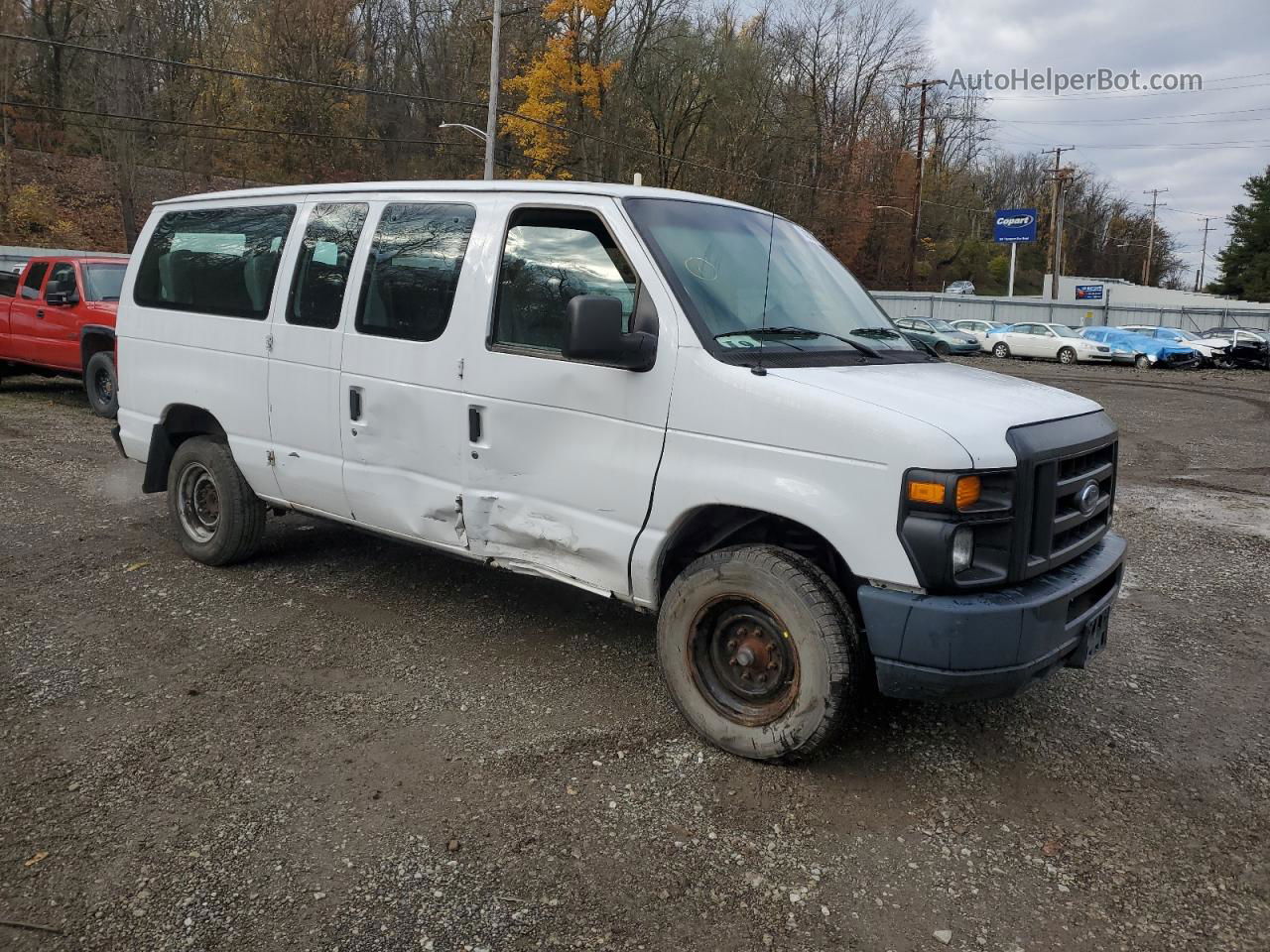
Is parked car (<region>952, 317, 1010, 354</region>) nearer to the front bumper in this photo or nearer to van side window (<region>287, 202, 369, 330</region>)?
van side window (<region>287, 202, 369, 330</region>)

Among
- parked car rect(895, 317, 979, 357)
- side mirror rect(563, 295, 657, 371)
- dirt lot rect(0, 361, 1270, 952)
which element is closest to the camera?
dirt lot rect(0, 361, 1270, 952)

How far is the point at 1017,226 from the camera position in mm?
64062

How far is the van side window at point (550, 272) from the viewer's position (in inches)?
157

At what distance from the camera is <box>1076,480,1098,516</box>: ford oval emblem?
3.55m

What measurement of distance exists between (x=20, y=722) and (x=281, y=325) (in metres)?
2.25

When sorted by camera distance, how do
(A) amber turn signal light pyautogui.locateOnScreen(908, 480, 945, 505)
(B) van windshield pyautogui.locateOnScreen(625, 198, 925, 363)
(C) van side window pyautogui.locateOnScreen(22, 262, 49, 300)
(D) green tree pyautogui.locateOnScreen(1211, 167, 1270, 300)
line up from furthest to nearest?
(D) green tree pyautogui.locateOnScreen(1211, 167, 1270, 300)
(C) van side window pyautogui.locateOnScreen(22, 262, 49, 300)
(B) van windshield pyautogui.locateOnScreen(625, 198, 925, 363)
(A) amber turn signal light pyautogui.locateOnScreen(908, 480, 945, 505)

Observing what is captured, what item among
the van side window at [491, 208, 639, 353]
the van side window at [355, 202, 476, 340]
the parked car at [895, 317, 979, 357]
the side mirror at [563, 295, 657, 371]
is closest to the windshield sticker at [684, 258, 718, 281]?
the van side window at [491, 208, 639, 353]

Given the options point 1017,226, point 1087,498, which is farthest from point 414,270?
point 1017,226

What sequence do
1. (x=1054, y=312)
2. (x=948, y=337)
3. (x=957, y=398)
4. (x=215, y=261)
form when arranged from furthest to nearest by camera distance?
(x=1054, y=312) → (x=948, y=337) → (x=215, y=261) → (x=957, y=398)

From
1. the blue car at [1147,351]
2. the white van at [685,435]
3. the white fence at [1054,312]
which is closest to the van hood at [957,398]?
the white van at [685,435]

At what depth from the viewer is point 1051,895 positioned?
9.69 ft

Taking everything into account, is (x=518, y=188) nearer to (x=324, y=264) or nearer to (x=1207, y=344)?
(x=324, y=264)

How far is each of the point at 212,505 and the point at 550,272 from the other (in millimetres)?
3038

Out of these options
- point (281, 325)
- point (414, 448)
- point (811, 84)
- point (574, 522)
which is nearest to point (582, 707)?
point (574, 522)
